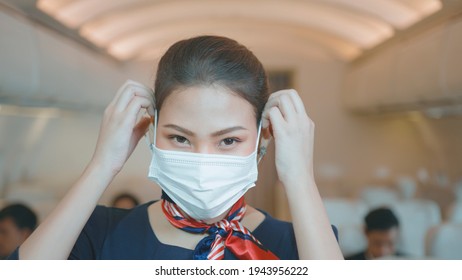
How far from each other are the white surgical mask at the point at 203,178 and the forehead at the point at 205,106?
0.22 feet

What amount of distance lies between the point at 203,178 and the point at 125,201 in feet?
2.66

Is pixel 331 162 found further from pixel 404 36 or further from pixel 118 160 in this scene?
pixel 118 160

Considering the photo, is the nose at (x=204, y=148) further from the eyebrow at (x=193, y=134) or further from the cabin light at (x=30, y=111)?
the cabin light at (x=30, y=111)

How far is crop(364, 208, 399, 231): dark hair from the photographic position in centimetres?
230

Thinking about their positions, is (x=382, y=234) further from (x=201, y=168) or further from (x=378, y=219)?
(x=201, y=168)

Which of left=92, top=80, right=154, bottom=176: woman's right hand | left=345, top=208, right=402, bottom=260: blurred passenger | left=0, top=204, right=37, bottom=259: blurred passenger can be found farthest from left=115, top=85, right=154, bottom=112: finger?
left=345, top=208, right=402, bottom=260: blurred passenger

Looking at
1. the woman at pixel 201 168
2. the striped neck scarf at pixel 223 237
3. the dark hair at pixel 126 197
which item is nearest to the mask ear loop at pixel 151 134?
the woman at pixel 201 168

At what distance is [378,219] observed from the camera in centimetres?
231

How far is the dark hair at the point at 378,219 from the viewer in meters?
2.30

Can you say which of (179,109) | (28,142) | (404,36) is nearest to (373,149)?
(404,36)

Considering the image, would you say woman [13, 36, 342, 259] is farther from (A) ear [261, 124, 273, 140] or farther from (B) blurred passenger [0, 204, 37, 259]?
(B) blurred passenger [0, 204, 37, 259]

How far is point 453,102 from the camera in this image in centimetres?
181

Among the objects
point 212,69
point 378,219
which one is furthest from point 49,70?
point 378,219
